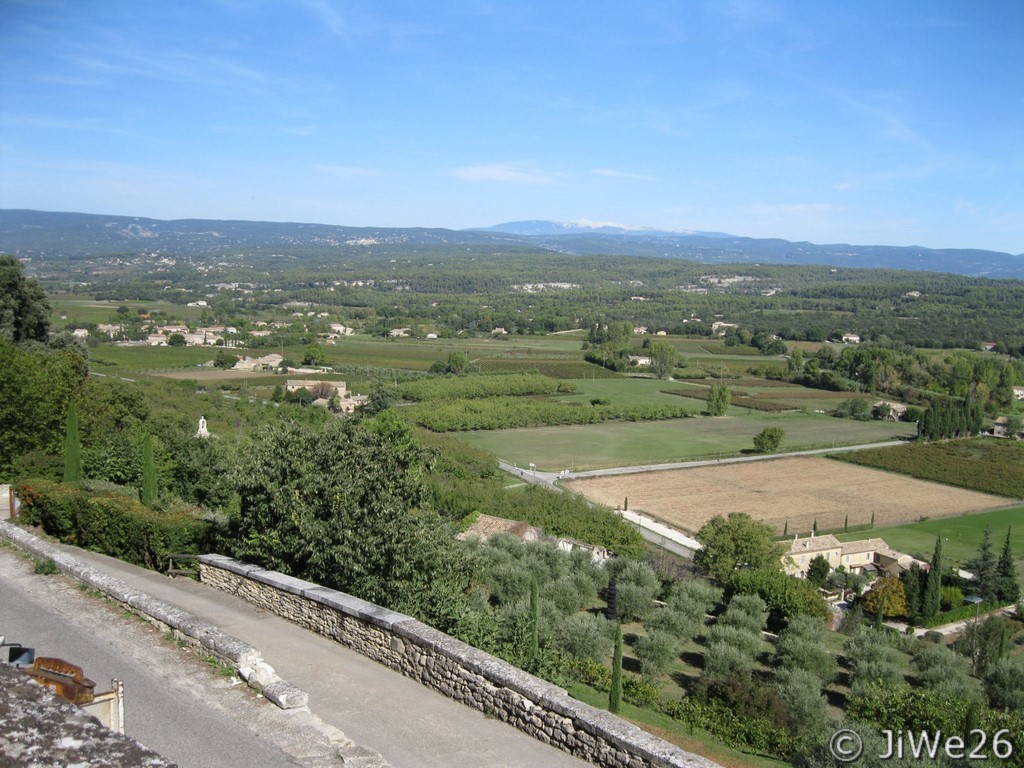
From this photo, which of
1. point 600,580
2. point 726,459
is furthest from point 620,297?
point 600,580

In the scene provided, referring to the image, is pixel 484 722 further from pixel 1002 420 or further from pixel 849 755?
pixel 1002 420

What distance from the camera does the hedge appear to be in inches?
478

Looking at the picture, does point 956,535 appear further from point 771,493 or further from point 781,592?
point 781,592

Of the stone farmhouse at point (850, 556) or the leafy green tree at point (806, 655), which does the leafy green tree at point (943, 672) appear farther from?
the stone farmhouse at point (850, 556)

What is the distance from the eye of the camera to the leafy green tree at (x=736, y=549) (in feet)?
99.3

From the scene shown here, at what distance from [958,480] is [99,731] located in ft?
181

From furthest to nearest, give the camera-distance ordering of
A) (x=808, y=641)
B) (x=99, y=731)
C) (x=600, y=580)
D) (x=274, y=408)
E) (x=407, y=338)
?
(x=407, y=338) < (x=274, y=408) < (x=600, y=580) < (x=808, y=641) < (x=99, y=731)

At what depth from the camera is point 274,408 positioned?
164 feet

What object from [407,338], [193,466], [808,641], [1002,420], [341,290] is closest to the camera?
[808,641]

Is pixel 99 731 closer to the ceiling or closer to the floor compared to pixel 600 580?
closer to the ceiling

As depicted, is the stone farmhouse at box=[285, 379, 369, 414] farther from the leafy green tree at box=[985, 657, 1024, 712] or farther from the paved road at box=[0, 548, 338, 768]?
the paved road at box=[0, 548, 338, 768]

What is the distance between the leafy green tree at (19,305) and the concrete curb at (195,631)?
27.0 m

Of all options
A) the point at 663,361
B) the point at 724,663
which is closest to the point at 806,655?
the point at 724,663

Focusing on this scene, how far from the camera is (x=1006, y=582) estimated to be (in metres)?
30.3
